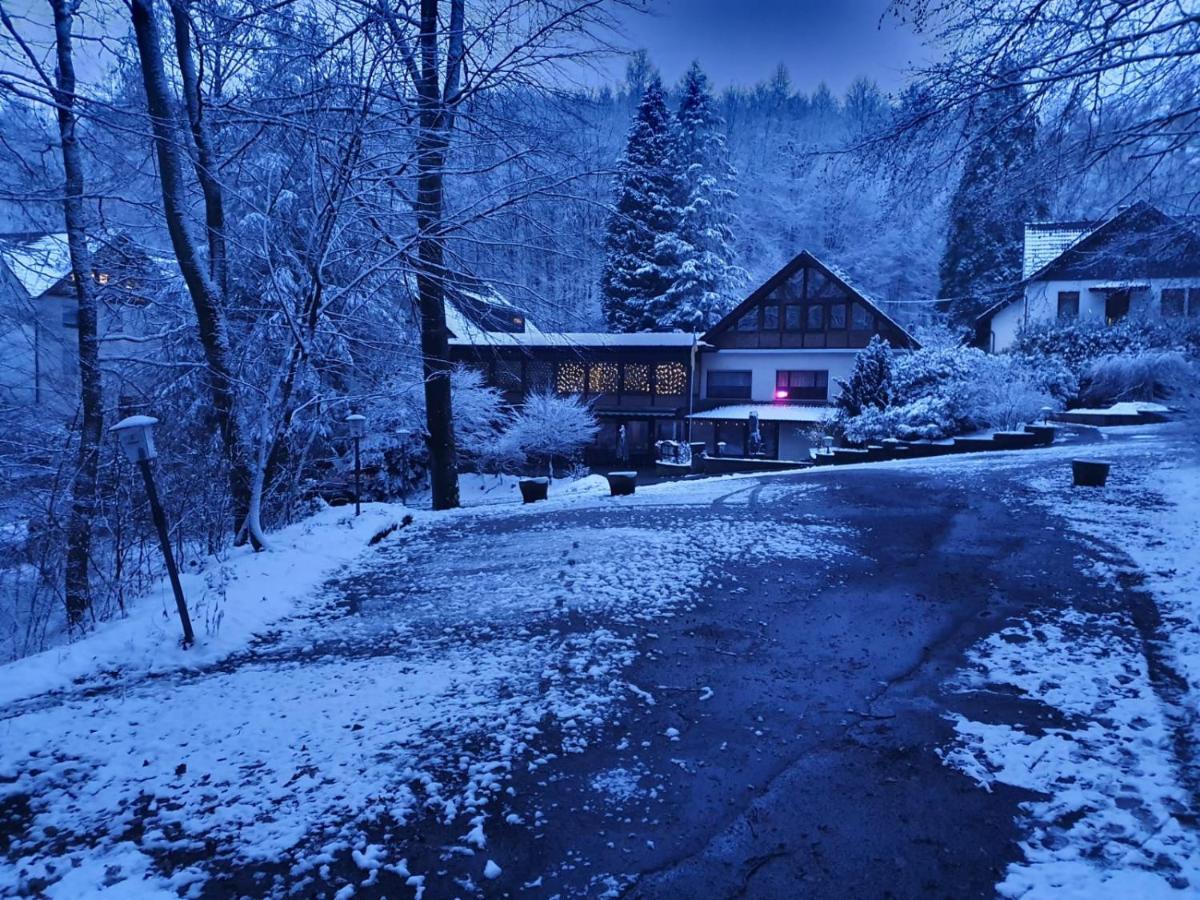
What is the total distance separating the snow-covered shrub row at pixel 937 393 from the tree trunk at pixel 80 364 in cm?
1643

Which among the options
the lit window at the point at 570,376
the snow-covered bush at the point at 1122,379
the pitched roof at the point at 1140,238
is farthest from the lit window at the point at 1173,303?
the lit window at the point at 570,376

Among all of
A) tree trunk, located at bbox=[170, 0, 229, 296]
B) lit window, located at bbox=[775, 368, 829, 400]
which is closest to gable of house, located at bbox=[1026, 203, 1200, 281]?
tree trunk, located at bbox=[170, 0, 229, 296]

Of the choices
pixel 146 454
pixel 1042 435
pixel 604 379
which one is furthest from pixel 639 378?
pixel 146 454

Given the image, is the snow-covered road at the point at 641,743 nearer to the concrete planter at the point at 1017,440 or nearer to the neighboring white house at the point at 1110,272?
the neighboring white house at the point at 1110,272

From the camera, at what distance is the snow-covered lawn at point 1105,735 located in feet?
7.88

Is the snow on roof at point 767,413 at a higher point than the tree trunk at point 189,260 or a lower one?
lower

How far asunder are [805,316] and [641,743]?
28.3 metres

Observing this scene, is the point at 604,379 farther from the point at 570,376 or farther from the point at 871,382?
the point at 871,382

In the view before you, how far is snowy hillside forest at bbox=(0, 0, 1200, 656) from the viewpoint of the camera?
5.18 meters

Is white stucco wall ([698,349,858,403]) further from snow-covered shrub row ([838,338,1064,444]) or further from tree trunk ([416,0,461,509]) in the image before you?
tree trunk ([416,0,461,509])

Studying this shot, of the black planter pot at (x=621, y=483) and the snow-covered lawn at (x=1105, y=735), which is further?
the black planter pot at (x=621, y=483)

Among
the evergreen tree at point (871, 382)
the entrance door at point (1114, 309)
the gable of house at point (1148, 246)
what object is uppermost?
the entrance door at point (1114, 309)

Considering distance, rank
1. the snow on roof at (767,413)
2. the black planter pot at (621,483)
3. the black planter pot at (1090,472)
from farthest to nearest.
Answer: the snow on roof at (767,413) < the black planter pot at (621,483) < the black planter pot at (1090,472)

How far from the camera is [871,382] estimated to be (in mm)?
19297
